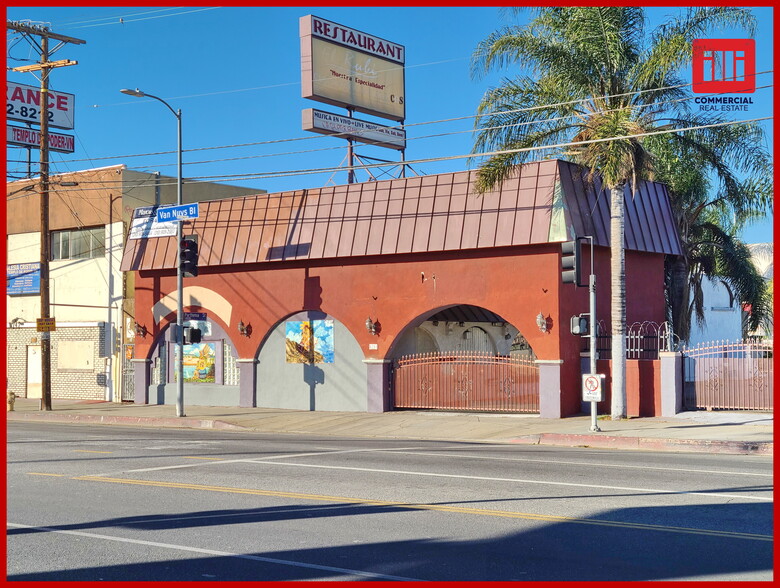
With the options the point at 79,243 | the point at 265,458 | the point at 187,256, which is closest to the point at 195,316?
the point at 187,256

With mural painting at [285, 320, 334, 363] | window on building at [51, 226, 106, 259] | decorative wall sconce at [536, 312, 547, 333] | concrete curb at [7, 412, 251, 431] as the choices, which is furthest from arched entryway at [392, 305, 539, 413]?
window on building at [51, 226, 106, 259]

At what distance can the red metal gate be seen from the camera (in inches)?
998

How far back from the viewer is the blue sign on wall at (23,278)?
37625 millimetres

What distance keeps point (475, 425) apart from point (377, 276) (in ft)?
20.1

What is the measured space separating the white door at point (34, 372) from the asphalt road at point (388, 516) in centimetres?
2186

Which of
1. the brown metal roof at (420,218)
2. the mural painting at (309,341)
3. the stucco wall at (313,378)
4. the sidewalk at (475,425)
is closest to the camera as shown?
the sidewalk at (475,425)

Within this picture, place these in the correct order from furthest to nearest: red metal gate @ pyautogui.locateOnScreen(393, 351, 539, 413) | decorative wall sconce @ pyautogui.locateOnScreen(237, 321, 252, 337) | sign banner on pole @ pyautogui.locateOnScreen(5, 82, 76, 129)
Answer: sign banner on pole @ pyautogui.locateOnScreen(5, 82, 76, 129) < decorative wall sconce @ pyautogui.locateOnScreen(237, 321, 252, 337) < red metal gate @ pyautogui.locateOnScreen(393, 351, 539, 413)

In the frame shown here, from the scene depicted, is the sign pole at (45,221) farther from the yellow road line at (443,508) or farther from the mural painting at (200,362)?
the yellow road line at (443,508)

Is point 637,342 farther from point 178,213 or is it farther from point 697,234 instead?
point 178,213

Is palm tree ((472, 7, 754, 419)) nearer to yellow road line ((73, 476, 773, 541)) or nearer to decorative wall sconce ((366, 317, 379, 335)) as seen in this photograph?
decorative wall sconce ((366, 317, 379, 335))

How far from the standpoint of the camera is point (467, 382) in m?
26.0

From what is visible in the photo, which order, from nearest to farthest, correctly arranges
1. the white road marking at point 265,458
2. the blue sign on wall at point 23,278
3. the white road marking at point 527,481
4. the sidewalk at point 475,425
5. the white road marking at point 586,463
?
the white road marking at point 527,481
the white road marking at point 586,463
the white road marking at point 265,458
the sidewalk at point 475,425
the blue sign on wall at point 23,278

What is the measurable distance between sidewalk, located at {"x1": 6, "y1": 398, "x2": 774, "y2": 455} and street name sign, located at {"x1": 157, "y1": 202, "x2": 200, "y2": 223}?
5.55 m

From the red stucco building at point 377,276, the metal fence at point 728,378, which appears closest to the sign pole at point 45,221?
the red stucco building at point 377,276
